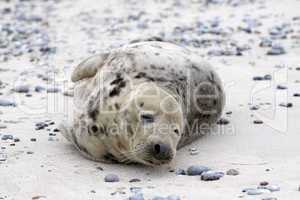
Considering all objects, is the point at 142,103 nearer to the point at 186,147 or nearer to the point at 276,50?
the point at 186,147

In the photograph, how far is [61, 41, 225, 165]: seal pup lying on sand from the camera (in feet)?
14.2

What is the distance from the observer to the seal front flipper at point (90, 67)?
17.7 feet

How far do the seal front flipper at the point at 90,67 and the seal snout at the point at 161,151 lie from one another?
1.32 meters

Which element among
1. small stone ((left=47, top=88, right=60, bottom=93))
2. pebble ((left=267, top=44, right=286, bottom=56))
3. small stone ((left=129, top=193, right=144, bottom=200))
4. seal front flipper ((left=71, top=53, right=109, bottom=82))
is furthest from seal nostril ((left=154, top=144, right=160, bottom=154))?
pebble ((left=267, top=44, right=286, bottom=56))

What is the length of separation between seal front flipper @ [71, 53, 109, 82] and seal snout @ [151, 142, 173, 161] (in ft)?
4.34

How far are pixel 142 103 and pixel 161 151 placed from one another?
38cm

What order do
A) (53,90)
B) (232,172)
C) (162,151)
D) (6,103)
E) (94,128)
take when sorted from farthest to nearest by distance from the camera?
(53,90) < (6,103) < (94,128) < (232,172) < (162,151)

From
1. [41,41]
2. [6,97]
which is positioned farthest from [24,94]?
[41,41]

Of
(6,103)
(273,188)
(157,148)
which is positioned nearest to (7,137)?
(6,103)

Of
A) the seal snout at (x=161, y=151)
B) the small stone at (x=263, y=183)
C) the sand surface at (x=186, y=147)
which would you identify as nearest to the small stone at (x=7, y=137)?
the sand surface at (x=186, y=147)

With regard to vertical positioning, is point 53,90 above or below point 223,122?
above

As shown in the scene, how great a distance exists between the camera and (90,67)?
5.44m

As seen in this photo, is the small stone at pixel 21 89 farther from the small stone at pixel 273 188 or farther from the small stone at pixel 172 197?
the small stone at pixel 273 188

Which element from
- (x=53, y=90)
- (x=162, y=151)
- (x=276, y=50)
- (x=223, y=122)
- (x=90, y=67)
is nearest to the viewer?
(x=162, y=151)
